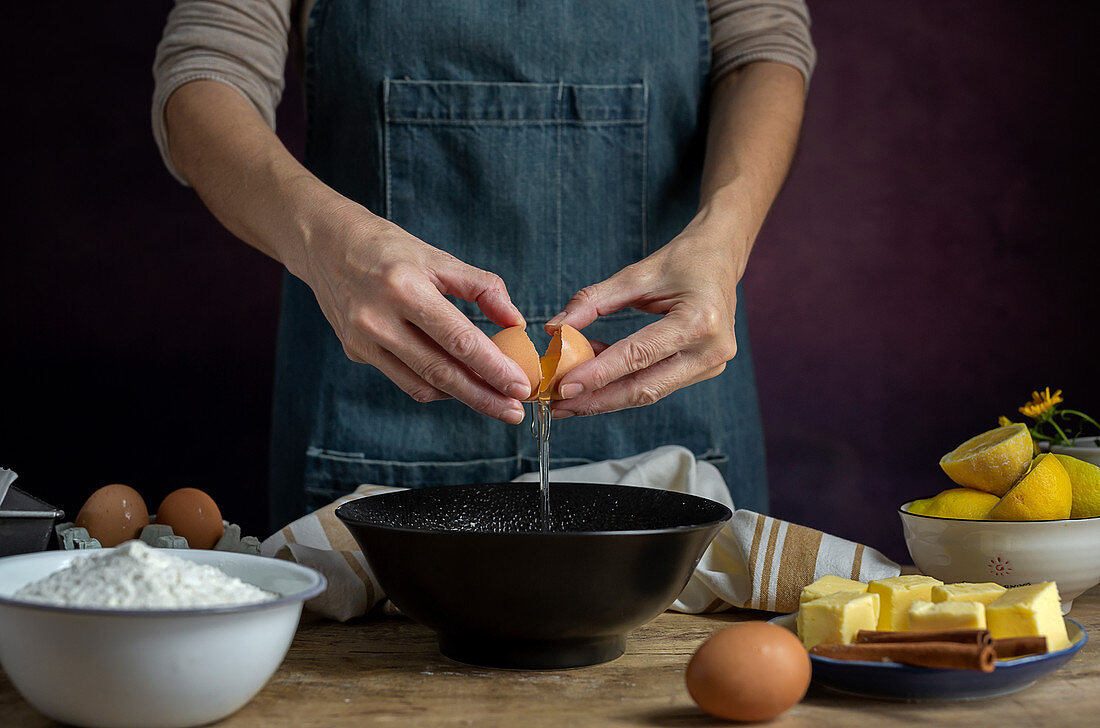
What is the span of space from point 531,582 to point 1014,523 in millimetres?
470

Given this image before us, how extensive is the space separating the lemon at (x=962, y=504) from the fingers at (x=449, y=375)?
0.42 m

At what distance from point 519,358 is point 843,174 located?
172 centimetres

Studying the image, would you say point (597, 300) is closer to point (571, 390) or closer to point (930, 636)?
point (571, 390)

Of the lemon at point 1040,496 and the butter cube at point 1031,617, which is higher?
the lemon at point 1040,496

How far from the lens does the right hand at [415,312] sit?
95cm

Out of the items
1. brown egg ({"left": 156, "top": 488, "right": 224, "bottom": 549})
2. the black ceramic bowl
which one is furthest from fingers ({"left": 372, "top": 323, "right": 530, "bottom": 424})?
brown egg ({"left": 156, "top": 488, "right": 224, "bottom": 549})

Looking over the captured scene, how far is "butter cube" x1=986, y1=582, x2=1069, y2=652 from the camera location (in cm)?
75

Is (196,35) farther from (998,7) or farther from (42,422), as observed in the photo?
(998,7)

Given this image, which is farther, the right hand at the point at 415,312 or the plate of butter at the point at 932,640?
the right hand at the point at 415,312

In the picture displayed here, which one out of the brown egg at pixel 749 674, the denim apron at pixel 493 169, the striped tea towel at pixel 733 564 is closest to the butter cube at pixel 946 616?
the brown egg at pixel 749 674

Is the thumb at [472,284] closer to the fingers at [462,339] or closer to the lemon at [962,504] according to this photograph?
the fingers at [462,339]

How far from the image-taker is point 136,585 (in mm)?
681

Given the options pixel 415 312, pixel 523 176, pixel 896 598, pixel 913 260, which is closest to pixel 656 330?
pixel 415 312

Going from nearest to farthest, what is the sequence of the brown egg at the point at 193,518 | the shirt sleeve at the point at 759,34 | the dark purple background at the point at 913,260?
the brown egg at the point at 193,518
the shirt sleeve at the point at 759,34
the dark purple background at the point at 913,260
